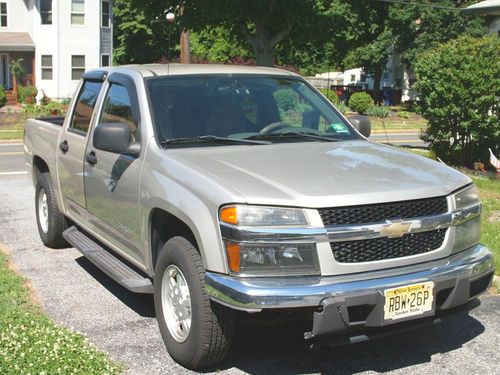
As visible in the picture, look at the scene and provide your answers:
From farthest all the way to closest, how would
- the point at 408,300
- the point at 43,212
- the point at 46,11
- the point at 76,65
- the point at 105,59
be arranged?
the point at 105,59
the point at 76,65
the point at 46,11
the point at 43,212
the point at 408,300

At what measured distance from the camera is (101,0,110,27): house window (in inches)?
1369

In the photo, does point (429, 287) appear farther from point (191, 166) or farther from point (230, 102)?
point (230, 102)

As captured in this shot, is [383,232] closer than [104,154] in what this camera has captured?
Yes

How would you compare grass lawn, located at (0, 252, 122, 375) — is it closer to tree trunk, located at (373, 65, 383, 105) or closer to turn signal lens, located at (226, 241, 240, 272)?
turn signal lens, located at (226, 241, 240, 272)

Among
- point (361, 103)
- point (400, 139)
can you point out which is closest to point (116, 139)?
point (400, 139)

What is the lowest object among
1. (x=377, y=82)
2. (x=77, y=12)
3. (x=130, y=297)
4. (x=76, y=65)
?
(x=130, y=297)

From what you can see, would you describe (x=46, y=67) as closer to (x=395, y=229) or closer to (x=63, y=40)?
(x=63, y=40)

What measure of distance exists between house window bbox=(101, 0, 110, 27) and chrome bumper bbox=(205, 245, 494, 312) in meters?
33.6

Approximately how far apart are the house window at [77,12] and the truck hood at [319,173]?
3164 cm

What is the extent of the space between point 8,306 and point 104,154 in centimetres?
136

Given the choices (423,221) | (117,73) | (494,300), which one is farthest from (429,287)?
(117,73)

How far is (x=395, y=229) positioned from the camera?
11.8ft

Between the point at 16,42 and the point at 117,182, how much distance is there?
33784mm

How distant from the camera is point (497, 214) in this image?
26.5 feet
